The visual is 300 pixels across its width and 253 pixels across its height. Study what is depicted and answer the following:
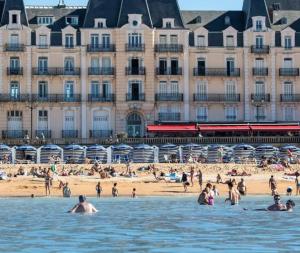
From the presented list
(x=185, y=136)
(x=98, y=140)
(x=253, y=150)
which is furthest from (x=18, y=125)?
(x=253, y=150)

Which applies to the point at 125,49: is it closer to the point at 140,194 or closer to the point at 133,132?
the point at 133,132

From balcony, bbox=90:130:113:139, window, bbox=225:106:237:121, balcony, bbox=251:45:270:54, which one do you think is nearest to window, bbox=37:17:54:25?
balcony, bbox=90:130:113:139

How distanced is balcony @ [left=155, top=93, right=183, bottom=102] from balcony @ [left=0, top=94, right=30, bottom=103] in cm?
1167

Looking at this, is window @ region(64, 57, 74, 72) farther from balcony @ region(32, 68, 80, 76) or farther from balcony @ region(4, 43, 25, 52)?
balcony @ region(4, 43, 25, 52)

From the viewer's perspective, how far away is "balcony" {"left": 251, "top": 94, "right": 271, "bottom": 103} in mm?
93500

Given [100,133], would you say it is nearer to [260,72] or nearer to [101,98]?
[101,98]

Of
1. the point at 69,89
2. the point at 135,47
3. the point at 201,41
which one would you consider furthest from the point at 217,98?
the point at 69,89

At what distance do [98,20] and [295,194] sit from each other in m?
36.3

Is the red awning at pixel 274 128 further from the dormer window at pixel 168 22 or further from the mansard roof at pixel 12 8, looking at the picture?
the mansard roof at pixel 12 8

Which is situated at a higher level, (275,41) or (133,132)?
(275,41)

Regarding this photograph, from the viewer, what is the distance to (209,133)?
89.7 metres

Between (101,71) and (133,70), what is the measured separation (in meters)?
2.89

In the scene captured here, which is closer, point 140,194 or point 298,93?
point 140,194

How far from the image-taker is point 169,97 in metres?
92.9
